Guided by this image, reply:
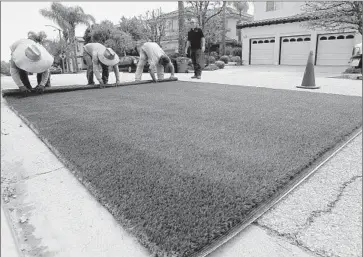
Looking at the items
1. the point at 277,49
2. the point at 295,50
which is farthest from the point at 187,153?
the point at 277,49

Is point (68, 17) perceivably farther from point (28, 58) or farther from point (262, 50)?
point (28, 58)

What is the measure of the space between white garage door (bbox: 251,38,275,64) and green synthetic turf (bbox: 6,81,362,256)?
16.8 metres

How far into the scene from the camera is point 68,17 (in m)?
25.2

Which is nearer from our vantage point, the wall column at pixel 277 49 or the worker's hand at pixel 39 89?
the worker's hand at pixel 39 89

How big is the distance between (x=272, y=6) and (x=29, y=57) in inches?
785

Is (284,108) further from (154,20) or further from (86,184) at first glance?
(154,20)

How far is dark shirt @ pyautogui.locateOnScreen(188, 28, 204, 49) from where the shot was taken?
30.7ft

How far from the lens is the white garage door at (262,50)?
20442 millimetres

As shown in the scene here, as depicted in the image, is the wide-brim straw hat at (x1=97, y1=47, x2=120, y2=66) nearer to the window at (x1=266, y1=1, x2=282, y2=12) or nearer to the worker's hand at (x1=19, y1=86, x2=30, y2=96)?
the worker's hand at (x1=19, y1=86, x2=30, y2=96)

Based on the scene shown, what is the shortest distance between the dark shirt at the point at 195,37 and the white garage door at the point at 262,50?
12624 mm

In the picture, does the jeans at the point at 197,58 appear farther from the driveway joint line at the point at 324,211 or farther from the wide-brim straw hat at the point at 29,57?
the driveway joint line at the point at 324,211

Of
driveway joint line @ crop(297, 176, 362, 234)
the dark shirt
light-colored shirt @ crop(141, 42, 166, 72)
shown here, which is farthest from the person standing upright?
driveway joint line @ crop(297, 176, 362, 234)

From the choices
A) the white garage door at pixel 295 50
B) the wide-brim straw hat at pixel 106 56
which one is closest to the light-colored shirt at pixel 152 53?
the wide-brim straw hat at pixel 106 56

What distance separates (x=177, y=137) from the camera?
2959 millimetres
